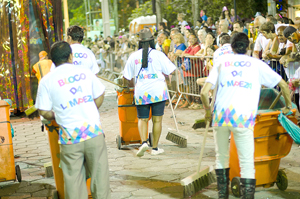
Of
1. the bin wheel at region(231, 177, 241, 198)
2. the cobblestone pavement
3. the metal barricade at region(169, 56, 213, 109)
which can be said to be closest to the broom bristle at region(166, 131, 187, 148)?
the cobblestone pavement

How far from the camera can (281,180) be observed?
173 inches

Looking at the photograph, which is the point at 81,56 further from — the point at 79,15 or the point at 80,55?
the point at 79,15

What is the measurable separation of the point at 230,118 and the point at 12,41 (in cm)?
850

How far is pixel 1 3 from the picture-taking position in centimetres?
1068

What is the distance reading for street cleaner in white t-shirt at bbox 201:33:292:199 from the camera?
382 cm

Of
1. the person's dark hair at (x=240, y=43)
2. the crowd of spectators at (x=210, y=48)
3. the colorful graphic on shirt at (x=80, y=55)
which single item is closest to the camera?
the person's dark hair at (x=240, y=43)

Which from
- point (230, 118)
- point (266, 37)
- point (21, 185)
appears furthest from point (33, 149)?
point (266, 37)

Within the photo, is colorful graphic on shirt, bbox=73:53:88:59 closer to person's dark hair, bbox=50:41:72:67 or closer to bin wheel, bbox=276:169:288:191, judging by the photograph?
person's dark hair, bbox=50:41:72:67

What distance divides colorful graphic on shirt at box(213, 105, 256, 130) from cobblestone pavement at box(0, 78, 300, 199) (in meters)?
1.01

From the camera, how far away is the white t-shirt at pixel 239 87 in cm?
382

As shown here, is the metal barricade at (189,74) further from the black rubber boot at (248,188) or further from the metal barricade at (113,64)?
the metal barricade at (113,64)

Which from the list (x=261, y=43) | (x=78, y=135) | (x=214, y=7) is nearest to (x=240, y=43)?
(x=78, y=135)

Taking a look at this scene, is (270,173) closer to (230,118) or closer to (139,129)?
(230,118)

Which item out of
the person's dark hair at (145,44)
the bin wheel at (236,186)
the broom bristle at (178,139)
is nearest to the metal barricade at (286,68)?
the broom bristle at (178,139)
